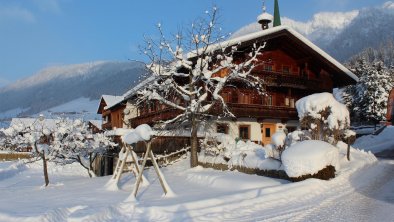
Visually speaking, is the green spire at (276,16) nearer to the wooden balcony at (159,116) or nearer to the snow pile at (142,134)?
the wooden balcony at (159,116)

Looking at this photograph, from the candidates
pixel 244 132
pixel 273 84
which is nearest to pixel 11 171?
pixel 244 132

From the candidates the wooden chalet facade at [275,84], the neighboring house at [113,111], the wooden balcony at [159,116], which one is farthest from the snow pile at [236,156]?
the neighboring house at [113,111]

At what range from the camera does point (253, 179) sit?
16094 millimetres

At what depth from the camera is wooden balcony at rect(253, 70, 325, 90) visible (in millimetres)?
30547

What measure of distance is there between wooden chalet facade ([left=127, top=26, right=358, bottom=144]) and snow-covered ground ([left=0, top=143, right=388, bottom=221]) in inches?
428

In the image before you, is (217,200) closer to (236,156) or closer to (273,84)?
(236,156)

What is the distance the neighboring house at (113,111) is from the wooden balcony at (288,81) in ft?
54.5

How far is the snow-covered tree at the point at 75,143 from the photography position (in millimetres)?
28359


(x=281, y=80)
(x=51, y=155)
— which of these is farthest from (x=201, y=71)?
(x=51, y=155)

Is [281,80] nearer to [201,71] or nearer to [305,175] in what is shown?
[201,71]

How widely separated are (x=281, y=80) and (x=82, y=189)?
19.4 m

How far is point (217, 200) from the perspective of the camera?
11.6 metres

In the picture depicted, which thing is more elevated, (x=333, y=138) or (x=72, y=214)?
(x=333, y=138)

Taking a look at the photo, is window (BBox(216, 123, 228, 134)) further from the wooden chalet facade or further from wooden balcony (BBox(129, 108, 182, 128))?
wooden balcony (BBox(129, 108, 182, 128))
